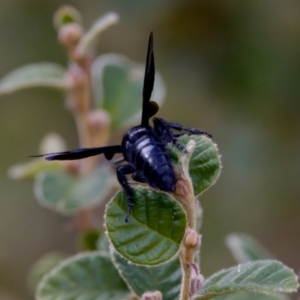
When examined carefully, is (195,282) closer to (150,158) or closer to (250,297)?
(150,158)

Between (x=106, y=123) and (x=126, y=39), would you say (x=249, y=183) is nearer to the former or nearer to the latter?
(x=126, y=39)

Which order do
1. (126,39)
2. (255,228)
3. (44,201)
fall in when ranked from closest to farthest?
(44,201) < (255,228) < (126,39)

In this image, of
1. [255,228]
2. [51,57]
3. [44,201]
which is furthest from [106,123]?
[51,57]

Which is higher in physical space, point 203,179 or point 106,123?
point 106,123

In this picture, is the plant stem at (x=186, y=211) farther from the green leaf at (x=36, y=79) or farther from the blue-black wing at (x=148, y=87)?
the green leaf at (x=36, y=79)

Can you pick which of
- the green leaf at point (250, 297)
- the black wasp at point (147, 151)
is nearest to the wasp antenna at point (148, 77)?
the black wasp at point (147, 151)
